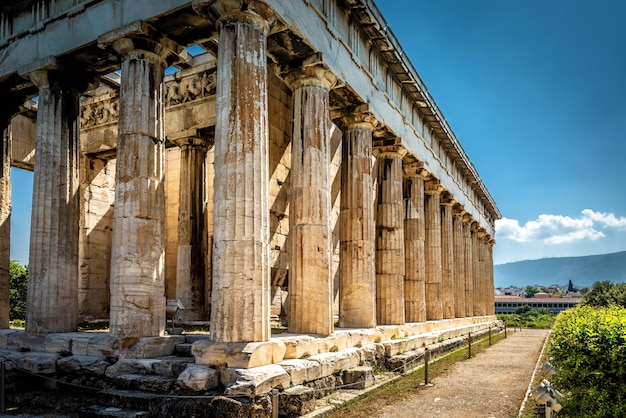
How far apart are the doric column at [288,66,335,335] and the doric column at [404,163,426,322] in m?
9.39

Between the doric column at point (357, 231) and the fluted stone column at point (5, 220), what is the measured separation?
917 cm

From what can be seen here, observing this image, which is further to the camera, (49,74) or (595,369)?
(49,74)

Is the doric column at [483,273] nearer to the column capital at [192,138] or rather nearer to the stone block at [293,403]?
the column capital at [192,138]

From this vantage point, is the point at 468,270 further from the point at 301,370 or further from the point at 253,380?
the point at 253,380

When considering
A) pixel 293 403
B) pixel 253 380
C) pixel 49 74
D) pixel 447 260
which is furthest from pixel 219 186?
pixel 447 260

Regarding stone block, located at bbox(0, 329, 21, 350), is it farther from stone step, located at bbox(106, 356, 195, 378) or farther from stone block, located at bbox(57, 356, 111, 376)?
stone step, located at bbox(106, 356, 195, 378)

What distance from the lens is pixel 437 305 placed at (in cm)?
2380

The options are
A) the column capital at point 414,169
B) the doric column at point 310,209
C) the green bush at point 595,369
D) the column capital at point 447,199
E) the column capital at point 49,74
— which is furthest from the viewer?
the column capital at point 447,199

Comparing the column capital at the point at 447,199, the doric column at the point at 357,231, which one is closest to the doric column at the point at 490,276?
the column capital at the point at 447,199

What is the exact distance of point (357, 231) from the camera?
1590 centimetres

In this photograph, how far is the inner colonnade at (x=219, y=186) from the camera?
10281 millimetres

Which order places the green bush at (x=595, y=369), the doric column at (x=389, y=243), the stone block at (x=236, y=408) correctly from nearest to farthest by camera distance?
1. the green bush at (x=595, y=369)
2. the stone block at (x=236, y=408)
3. the doric column at (x=389, y=243)

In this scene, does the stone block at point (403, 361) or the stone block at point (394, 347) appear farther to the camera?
the stone block at point (394, 347)

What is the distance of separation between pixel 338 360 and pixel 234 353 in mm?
3310
